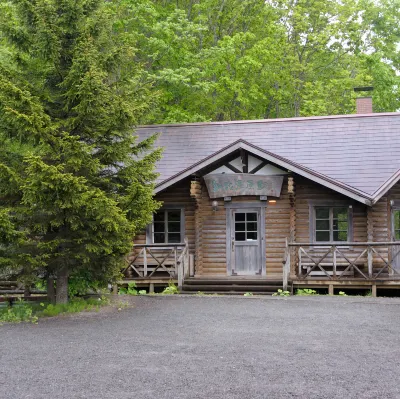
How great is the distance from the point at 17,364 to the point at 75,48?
21.6 feet

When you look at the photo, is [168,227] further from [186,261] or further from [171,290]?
[171,290]

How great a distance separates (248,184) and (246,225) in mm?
1376

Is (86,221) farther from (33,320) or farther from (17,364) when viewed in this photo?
(17,364)

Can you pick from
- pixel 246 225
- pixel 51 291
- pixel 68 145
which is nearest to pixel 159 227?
pixel 246 225

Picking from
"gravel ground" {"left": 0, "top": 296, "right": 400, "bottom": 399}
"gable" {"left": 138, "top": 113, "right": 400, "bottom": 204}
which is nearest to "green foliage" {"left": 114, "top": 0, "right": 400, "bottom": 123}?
"gable" {"left": 138, "top": 113, "right": 400, "bottom": 204}

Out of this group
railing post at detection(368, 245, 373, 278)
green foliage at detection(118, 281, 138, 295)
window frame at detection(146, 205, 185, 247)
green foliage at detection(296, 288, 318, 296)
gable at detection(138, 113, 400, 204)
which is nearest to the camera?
railing post at detection(368, 245, 373, 278)

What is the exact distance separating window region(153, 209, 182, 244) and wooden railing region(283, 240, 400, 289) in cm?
370

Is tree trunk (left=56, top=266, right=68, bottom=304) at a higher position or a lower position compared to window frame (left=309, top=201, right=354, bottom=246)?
lower

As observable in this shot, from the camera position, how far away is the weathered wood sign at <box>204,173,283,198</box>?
18.4 metres

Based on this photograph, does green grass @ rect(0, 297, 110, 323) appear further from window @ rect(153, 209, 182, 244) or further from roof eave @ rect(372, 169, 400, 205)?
roof eave @ rect(372, 169, 400, 205)

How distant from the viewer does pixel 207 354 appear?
28.9 ft

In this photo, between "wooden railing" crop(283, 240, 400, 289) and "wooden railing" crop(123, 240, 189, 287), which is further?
"wooden railing" crop(123, 240, 189, 287)

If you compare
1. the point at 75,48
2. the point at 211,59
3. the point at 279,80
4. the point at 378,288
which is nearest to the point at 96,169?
the point at 75,48

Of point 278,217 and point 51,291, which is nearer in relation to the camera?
point 51,291
